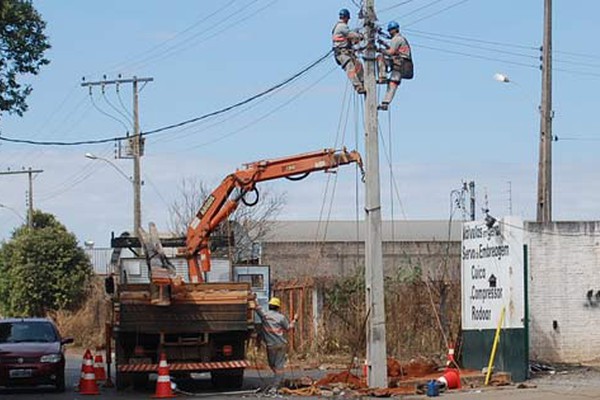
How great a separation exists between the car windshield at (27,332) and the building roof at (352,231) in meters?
39.9

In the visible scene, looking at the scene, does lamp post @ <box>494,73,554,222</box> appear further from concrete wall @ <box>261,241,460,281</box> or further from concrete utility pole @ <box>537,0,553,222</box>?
concrete wall @ <box>261,241,460,281</box>

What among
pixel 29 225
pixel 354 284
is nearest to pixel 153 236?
pixel 354 284

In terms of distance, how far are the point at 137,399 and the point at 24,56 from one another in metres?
6.97

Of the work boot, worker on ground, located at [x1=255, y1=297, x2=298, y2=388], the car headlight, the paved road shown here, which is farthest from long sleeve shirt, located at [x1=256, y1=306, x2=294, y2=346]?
the work boot

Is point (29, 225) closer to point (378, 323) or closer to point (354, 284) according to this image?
point (354, 284)

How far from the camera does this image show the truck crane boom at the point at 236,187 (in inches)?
926

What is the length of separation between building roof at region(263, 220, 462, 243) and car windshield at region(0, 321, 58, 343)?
39917 millimetres

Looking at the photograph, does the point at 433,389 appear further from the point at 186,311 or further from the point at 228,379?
Result: the point at 186,311

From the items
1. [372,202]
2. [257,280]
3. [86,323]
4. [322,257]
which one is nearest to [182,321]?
[372,202]

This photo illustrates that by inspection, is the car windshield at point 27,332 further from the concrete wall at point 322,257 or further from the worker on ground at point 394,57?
the concrete wall at point 322,257

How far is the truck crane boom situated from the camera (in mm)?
23516

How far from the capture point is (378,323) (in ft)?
70.0

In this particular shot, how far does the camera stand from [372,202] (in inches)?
848

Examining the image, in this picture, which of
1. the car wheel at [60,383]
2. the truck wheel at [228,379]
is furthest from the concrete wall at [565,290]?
the car wheel at [60,383]
